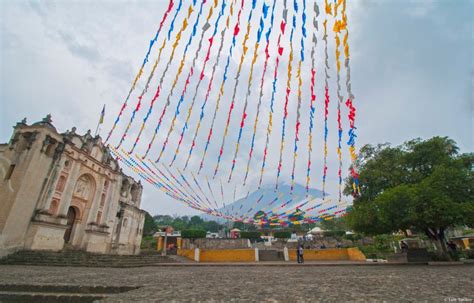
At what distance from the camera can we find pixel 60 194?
20.9m

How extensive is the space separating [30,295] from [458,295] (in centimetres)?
906

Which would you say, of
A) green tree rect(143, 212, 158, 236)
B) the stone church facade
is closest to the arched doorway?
the stone church facade

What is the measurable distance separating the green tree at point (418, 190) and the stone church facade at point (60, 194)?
2286 centimetres

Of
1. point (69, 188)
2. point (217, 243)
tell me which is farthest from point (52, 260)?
point (217, 243)

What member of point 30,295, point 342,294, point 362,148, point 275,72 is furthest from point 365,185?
point 30,295

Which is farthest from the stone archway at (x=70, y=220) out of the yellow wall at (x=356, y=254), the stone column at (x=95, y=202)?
the yellow wall at (x=356, y=254)

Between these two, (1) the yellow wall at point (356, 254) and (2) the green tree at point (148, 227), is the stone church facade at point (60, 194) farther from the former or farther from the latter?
(2) the green tree at point (148, 227)

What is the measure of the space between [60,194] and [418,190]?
87.3 feet

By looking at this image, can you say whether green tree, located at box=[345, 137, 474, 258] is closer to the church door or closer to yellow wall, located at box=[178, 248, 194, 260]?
yellow wall, located at box=[178, 248, 194, 260]

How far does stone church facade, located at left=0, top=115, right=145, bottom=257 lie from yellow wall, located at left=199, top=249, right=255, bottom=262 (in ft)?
33.2

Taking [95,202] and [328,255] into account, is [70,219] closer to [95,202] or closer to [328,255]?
[95,202]

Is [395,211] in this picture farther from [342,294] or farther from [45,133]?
[45,133]

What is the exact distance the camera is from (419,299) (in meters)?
4.73

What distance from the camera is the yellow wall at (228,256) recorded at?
2534 centimetres
